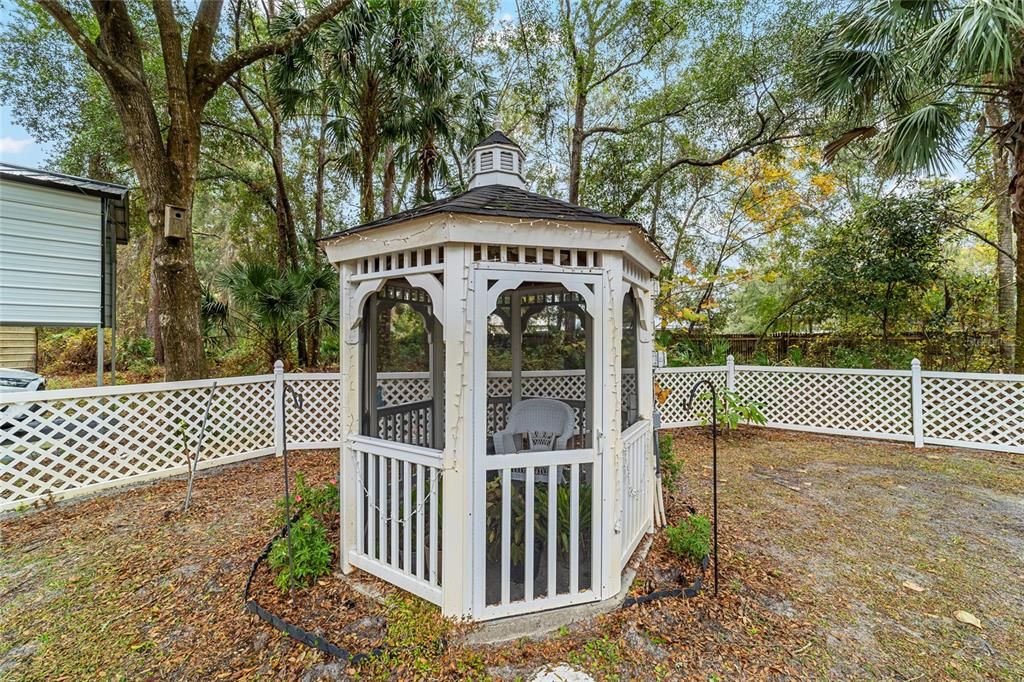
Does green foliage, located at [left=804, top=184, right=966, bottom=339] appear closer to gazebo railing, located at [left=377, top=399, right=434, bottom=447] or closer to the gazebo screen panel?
→ the gazebo screen panel

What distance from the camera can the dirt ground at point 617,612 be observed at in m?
2.19

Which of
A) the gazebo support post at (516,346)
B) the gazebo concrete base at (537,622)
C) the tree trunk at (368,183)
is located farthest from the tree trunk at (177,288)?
the gazebo concrete base at (537,622)

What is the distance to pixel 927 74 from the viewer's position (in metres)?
5.45

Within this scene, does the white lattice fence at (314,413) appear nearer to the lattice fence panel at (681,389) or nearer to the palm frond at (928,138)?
the lattice fence panel at (681,389)

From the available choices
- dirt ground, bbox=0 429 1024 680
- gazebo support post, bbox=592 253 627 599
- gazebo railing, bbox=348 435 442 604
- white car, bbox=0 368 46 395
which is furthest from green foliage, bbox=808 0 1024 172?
white car, bbox=0 368 46 395

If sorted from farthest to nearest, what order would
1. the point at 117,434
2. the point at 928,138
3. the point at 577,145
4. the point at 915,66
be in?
the point at 577,145, the point at 928,138, the point at 915,66, the point at 117,434

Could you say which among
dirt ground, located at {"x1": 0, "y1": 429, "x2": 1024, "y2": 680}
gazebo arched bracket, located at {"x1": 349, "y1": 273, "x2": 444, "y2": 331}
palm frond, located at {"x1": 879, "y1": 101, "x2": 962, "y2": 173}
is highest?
palm frond, located at {"x1": 879, "y1": 101, "x2": 962, "y2": 173}

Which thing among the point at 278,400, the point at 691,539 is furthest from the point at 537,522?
the point at 278,400

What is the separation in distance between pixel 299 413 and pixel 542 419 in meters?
3.86

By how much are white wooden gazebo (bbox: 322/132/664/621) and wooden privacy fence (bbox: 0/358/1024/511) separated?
593 millimetres

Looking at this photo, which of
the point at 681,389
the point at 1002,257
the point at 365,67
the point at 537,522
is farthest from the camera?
the point at 1002,257

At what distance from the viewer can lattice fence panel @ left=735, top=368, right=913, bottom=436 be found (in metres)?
6.57

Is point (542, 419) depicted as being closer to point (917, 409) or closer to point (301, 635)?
point (301, 635)

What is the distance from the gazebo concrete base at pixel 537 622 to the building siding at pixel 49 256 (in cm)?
556
